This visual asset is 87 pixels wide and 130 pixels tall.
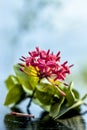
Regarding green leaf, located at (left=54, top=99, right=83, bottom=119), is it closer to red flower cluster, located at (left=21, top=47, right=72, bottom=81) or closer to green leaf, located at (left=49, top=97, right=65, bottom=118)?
green leaf, located at (left=49, top=97, right=65, bottom=118)

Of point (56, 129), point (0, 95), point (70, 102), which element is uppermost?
point (0, 95)

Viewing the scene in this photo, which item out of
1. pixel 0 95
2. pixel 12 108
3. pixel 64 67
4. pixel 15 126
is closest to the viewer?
pixel 15 126

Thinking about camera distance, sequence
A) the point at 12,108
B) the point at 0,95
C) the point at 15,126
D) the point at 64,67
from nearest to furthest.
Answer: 1. the point at 15,126
2. the point at 64,67
3. the point at 12,108
4. the point at 0,95

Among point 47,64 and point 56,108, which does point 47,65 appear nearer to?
point 47,64

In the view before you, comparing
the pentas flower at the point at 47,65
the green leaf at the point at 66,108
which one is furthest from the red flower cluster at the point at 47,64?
the green leaf at the point at 66,108

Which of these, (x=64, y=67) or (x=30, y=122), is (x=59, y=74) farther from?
(x=30, y=122)

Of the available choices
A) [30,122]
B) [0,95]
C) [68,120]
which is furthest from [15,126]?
[0,95]
